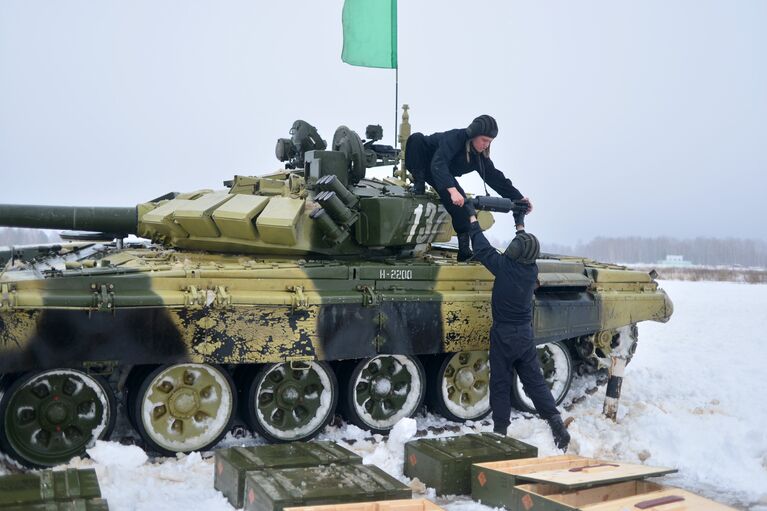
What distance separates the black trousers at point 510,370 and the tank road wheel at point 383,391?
998 millimetres

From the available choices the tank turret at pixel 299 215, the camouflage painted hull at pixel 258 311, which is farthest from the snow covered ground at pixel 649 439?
the tank turret at pixel 299 215

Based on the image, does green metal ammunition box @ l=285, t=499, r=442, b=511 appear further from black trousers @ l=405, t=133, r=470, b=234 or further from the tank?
black trousers @ l=405, t=133, r=470, b=234

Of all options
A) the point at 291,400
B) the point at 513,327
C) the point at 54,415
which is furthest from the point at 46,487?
the point at 513,327

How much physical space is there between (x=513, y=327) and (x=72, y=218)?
564 centimetres

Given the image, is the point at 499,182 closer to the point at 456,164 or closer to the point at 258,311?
the point at 456,164

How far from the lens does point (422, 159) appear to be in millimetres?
10484

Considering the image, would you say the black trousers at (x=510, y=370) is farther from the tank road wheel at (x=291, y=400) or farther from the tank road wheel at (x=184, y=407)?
the tank road wheel at (x=184, y=407)

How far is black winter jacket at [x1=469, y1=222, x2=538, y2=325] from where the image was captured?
9047 millimetres

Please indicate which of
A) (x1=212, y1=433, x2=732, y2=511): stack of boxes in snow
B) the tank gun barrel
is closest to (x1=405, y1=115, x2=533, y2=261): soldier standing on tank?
(x1=212, y1=433, x2=732, y2=511): stack of boxes in snow

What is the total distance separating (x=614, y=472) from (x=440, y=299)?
3492 mm

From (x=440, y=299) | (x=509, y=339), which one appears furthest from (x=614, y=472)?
(x=440, y=299)

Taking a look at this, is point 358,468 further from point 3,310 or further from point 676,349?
point 676,349

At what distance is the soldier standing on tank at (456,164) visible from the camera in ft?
32.3

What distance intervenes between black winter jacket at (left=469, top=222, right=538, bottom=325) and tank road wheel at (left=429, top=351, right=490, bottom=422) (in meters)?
1.20
